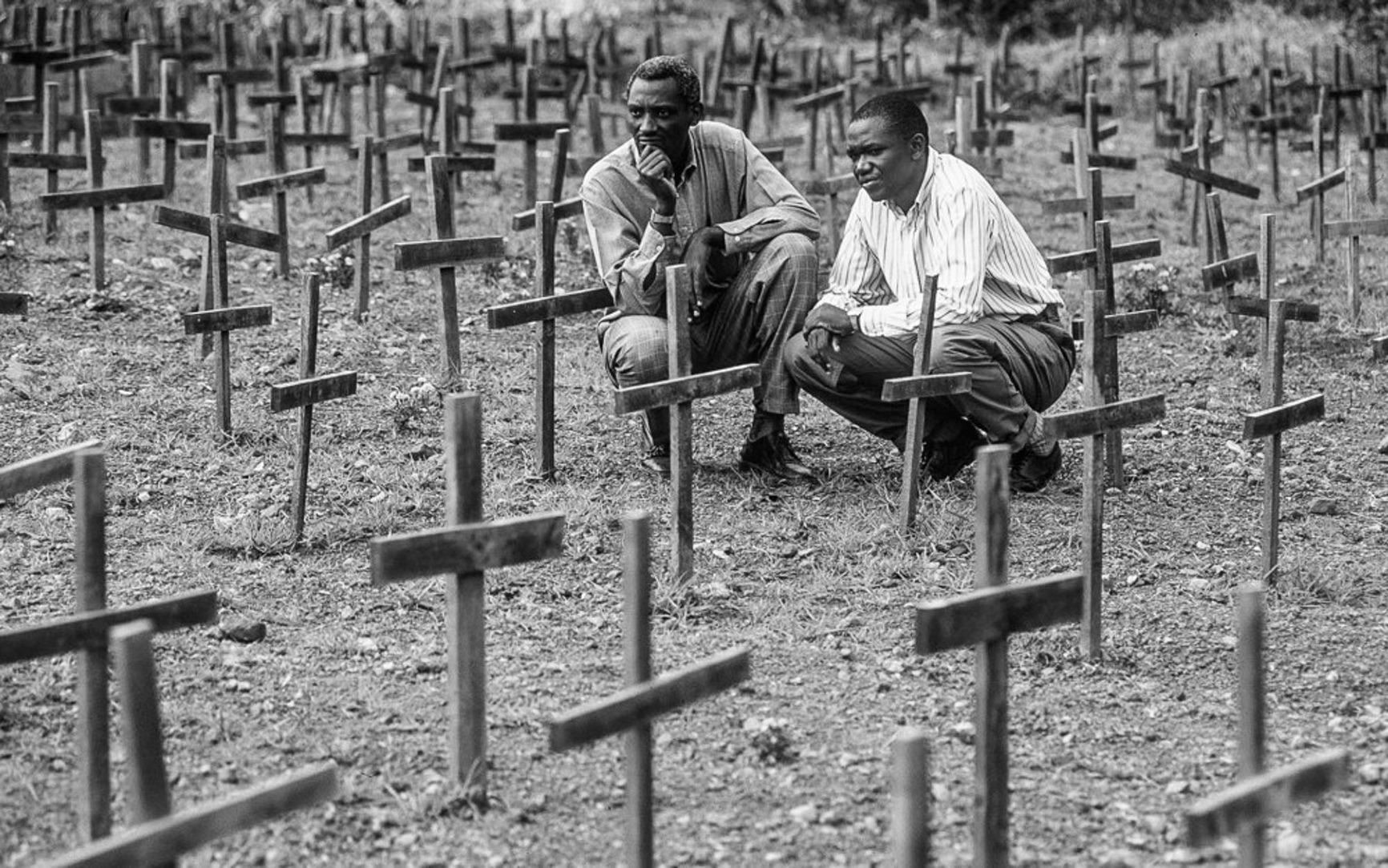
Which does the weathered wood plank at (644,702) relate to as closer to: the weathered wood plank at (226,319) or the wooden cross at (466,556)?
the wooden cross at (466,556)

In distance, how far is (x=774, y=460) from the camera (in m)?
6.39

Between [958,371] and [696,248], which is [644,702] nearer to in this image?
[958,371]

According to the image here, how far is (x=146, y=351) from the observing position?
25.9 ft

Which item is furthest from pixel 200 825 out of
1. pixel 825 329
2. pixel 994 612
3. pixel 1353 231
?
pixel 1353 231

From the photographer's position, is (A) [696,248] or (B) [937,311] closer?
(B) [937,311]

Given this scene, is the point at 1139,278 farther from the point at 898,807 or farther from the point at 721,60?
the point at 898,807

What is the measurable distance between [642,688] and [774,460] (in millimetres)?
3108

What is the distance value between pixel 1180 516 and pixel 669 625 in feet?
6.54

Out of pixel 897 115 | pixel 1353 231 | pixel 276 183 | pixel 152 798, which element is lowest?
pixel 152 798

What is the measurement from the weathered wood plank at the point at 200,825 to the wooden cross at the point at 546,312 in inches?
123

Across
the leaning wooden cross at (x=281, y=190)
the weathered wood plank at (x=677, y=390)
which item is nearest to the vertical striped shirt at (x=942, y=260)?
the weathered wood plank at (x=677, y=390)

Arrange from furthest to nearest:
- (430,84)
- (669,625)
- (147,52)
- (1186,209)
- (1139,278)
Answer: (430,84) < (147,52) < (1186,209) < (1139,278) < (669,625)

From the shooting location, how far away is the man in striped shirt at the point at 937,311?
5855 millimetres

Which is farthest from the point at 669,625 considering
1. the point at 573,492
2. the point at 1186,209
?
the point at 1186,209
